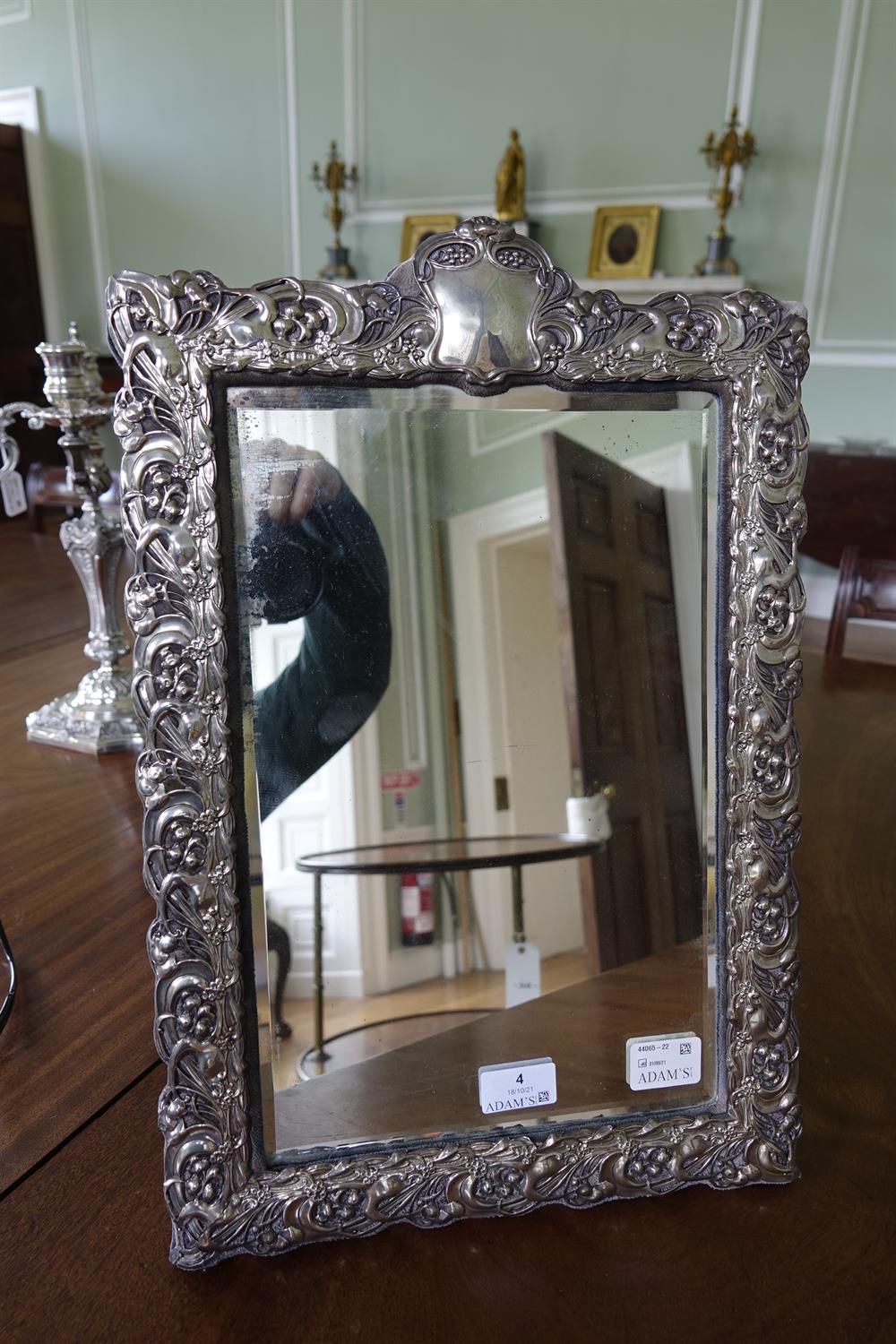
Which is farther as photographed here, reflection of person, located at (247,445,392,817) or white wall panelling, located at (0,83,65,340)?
white wall panelling, located at (0,83,65,340)

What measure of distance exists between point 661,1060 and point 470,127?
4.32m

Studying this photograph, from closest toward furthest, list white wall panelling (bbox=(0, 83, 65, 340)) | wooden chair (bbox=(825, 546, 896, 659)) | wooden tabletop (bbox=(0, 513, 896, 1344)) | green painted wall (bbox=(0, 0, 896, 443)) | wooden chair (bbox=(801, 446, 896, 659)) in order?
wooden tabletop (bbox=(0, 513, 896, 1344)) → wooden chair (bbox=(825, 546, 896, 659)) → wooden chair (bbox=(801, 446, 896, 659)) → green painted wall (bbox=(0, 0, 896, 443)) → white wall panelling (bbox=(0, 83, 65, 340))

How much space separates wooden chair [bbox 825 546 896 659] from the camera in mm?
1448

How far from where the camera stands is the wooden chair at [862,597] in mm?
1448

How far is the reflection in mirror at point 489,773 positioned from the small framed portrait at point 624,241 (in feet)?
12.2

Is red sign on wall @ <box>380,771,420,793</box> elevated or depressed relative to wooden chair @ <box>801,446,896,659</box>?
elevated

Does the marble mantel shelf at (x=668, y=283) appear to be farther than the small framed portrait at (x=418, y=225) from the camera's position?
No

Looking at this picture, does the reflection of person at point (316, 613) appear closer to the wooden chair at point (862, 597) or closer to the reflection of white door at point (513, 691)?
the reflection of white door at point (513, 691)

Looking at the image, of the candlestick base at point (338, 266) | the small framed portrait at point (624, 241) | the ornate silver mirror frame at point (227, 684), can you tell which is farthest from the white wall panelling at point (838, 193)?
the ornate silver mirror frame at point (227, 684)

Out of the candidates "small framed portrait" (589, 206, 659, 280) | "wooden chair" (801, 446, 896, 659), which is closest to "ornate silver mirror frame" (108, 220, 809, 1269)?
"wooden chair" (801, 446, 896, 659)

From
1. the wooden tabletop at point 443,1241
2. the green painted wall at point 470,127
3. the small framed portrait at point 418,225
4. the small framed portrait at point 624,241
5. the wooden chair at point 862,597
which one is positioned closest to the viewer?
the wooden tabletop at point 443,1241

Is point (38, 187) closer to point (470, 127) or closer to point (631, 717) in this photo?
point (470, 127)

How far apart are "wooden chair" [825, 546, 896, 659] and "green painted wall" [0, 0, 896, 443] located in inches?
97.5

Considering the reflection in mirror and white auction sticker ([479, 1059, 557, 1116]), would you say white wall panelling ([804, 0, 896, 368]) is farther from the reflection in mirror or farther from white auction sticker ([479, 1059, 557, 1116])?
white auction sticker ([479, 1059, 557, 1116])
